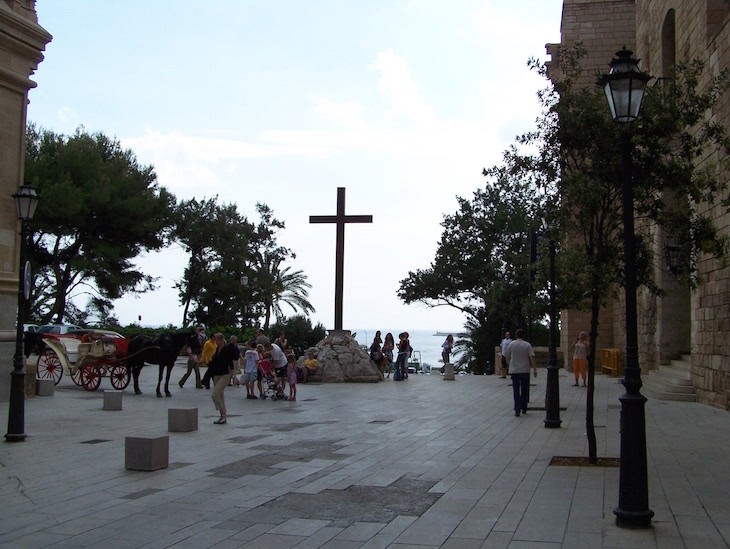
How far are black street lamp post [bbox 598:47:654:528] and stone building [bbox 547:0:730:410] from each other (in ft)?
19.2

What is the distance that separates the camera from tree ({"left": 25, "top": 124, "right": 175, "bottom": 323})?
3897 centimetres

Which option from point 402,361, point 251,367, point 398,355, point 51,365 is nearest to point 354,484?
point 251,367

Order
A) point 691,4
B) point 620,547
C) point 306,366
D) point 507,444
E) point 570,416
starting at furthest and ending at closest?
point 306,366 → point 691,4 → point 570,416 → point 507,444 → point 620,547

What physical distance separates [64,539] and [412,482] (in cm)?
380

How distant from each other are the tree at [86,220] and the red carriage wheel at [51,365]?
61.6 ft

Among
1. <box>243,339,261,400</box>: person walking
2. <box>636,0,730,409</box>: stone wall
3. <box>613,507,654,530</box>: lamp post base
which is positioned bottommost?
<box>613,507,654,530</box>: lamp post base

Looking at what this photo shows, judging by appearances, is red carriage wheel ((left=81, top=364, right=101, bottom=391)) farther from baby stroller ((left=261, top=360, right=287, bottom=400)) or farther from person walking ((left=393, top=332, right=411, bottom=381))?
person walking ((left=393, top=332, right=411, bottom=381))

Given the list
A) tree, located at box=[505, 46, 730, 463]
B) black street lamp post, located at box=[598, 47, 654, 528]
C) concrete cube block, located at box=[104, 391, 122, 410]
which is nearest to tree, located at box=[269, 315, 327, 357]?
concrete cube block, located at box=[104, 391, 122, 410]

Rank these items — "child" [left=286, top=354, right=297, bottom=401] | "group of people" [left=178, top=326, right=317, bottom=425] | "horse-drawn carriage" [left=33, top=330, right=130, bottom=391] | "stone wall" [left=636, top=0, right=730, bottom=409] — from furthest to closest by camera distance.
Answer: "horse-drawn carriage" [left=33, top=330, right=130, bottom=391]
"child" [left=286, top=354, right=297, bottom=401]
"stone wall" [left=636, top=0, right=730, bottom=409]
"group of people" [left=178, top=326, right=317, bottom=425]

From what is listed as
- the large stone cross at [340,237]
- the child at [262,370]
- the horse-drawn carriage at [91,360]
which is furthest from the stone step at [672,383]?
the horse-drawn carriage at [91,360]

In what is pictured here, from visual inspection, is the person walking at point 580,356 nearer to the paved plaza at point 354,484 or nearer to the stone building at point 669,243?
the stone building at point 669,243

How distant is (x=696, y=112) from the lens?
9500 mm

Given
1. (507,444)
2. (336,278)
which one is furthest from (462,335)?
(507,444)

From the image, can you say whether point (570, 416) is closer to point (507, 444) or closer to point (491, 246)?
point (507, 444)
